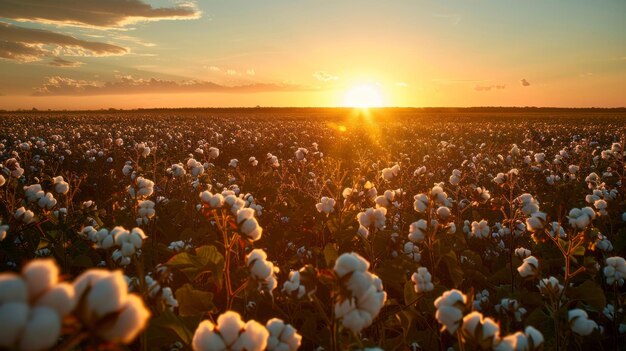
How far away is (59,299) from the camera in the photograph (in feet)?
2.84

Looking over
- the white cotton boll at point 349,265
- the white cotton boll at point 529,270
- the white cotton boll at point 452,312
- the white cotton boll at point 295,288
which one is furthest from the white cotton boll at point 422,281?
the white cotton boll at point 349,265

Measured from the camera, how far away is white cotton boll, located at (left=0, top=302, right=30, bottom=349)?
817mm

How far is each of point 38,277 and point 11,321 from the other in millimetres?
90

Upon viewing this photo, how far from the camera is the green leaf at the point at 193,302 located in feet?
7.59

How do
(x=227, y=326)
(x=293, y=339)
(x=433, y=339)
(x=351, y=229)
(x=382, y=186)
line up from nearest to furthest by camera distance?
(x=227, y=326) < (x=293, y=339) < (x=433, y=339) < (x=351, y=229) < (x=382, y=186)

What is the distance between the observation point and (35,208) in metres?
6.07

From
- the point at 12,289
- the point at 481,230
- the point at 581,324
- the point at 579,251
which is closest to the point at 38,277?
the point at 12,289

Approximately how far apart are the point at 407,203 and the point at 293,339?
5.48 metres

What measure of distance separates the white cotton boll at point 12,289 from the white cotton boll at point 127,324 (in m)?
0.16

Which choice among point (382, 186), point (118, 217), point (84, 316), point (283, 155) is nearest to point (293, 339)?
point (84, 316)

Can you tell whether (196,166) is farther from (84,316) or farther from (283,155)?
(283,155)

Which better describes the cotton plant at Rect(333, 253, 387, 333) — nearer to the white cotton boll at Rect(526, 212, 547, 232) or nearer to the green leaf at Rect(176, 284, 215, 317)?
the green leaf at Rect(176, 284, 215, 317)

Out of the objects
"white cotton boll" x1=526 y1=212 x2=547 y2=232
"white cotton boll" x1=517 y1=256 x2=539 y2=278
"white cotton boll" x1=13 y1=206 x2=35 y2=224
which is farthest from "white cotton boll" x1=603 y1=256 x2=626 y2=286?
"white cotton boll" x1=13 y1=206 x2=35 y2=224

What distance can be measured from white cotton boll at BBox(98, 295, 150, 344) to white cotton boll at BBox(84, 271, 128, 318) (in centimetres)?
2
